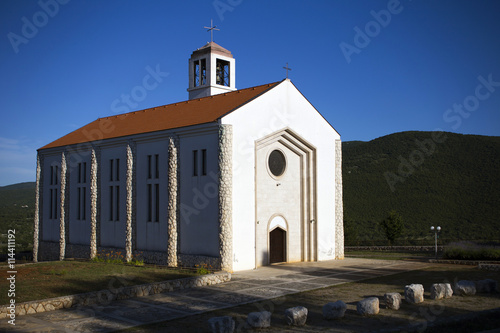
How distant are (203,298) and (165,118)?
14.6 meters

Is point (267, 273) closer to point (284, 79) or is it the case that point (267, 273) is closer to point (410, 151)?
point (284, 79)

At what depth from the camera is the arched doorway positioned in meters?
24.7

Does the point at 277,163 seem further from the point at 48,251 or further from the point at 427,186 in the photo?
the point at 427,186

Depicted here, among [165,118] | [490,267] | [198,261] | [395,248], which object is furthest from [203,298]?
[395,248]

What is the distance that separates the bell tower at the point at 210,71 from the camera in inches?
1181

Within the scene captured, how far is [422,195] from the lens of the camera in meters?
65.4

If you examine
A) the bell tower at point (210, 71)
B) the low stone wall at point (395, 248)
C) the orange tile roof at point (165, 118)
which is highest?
the bell tower at point (210, 71)

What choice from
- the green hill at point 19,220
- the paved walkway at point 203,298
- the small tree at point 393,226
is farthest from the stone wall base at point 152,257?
the small tree at point 393,226

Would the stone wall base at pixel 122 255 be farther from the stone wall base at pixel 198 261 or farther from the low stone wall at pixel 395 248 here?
the low stone wall at pixel 395 248

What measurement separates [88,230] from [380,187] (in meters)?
50.9

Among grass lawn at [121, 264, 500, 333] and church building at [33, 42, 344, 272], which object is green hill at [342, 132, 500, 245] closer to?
church building at [33, 42, 344, 272]

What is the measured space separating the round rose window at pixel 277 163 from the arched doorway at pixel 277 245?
3120mm

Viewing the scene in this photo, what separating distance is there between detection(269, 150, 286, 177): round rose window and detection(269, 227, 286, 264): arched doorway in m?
3.12

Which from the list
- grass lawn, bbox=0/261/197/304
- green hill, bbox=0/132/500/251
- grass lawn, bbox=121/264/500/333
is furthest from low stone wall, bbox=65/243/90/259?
grass lawn, bbox=121/264/500/333
